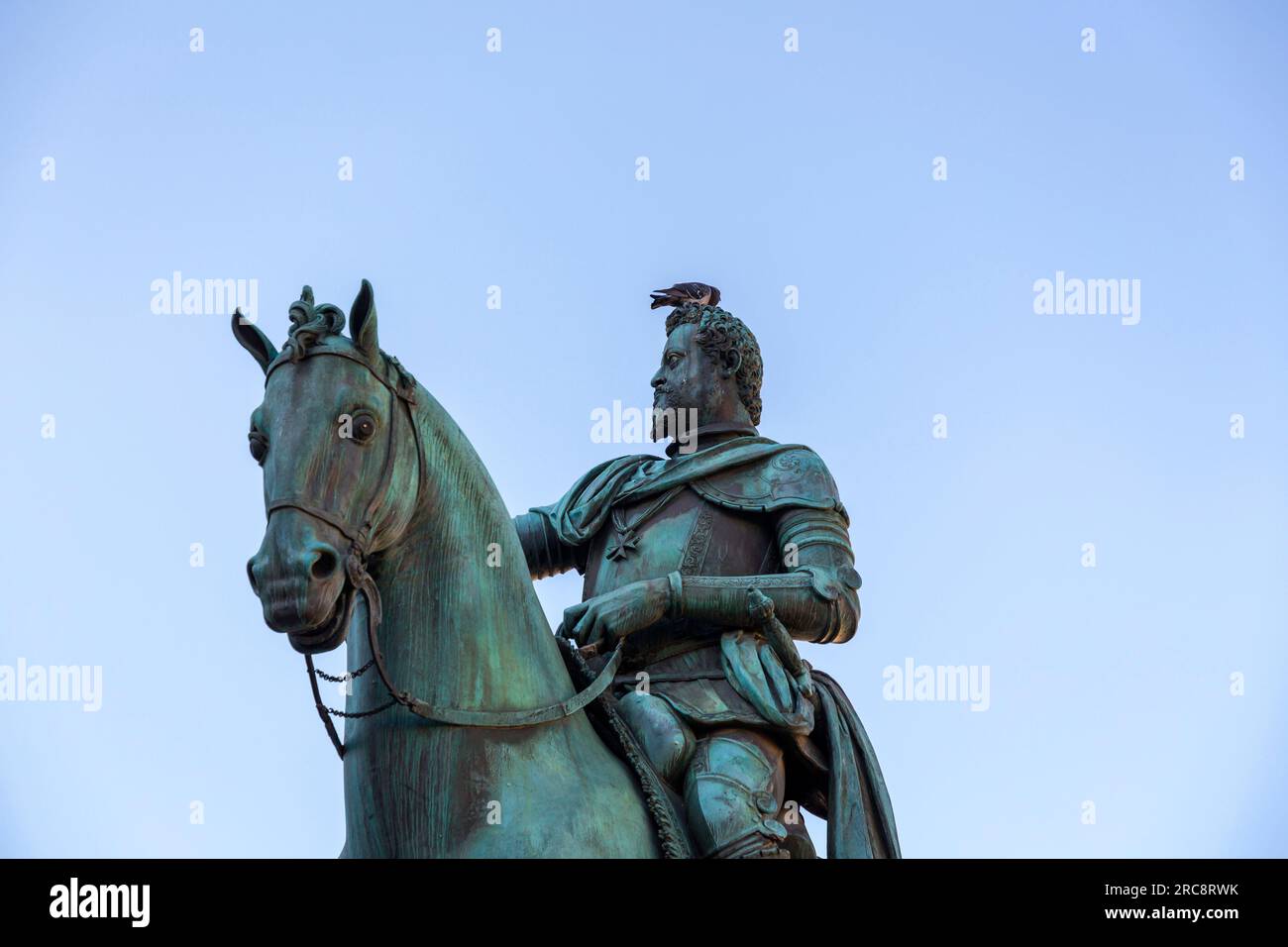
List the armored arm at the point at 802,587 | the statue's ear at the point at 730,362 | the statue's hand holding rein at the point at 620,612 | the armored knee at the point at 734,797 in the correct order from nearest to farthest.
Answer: the armored knee at the point at 734,797 → the statue's hand holding rein at the point at 620,612 → the armored arm at the point at 802,587 → the statue's ear at the point at 730,362

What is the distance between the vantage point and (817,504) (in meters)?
15.2

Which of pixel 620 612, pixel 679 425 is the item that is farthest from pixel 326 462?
pixel 679 425

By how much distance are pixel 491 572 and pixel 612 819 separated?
1.40 m

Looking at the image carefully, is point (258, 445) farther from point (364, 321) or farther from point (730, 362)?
point (730, 362)

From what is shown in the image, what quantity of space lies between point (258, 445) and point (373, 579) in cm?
88

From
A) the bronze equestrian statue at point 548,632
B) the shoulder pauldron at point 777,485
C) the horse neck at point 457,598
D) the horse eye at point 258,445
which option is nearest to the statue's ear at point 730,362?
the bronze equestrian statue at point 548,632

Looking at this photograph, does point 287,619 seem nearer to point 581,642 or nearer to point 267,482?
point 267,482

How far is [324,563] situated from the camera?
1207 centimetres

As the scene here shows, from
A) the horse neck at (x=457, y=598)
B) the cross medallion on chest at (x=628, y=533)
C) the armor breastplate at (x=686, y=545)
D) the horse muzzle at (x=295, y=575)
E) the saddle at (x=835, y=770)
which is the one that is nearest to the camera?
the horse muzzle at (x=295, y=575)

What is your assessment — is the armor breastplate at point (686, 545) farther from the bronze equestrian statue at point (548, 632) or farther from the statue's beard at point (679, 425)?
the statue's beard at point (679, 425)

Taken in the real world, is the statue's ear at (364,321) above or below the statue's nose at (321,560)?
above

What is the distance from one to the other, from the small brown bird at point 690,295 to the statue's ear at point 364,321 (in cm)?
417

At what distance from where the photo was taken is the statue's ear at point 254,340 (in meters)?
12.9
